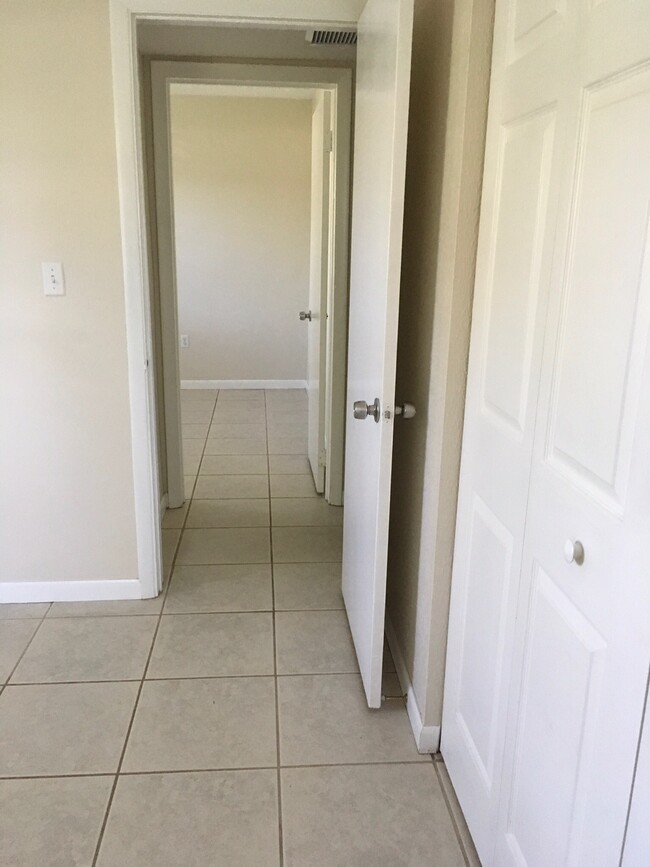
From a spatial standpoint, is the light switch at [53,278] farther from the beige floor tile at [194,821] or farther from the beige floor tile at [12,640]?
the beige floor tile at [194,821]

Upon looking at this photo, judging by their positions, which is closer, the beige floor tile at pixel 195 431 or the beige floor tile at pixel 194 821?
the beige floor tile at pixel 194 821

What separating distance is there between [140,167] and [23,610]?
161cm

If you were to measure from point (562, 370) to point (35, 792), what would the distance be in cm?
157

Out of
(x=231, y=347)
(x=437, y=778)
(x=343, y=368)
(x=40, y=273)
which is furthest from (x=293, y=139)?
(x=437, y=778)

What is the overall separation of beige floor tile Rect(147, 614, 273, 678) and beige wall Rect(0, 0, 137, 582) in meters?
0.35

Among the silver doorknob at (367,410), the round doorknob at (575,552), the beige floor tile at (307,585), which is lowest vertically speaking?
the beige floor tile at (307,585)

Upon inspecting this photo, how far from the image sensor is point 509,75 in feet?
4.36

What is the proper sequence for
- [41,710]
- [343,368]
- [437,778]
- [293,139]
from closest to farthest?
[437,778]
[41,710]
[343,368]
[293,139]

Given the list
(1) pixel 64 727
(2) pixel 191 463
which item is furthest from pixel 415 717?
(2) pixel 191 463

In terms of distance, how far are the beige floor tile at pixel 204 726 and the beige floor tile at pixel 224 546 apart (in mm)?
811

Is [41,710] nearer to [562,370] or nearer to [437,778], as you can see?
[437,778]

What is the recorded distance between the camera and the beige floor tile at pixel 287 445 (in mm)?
4352

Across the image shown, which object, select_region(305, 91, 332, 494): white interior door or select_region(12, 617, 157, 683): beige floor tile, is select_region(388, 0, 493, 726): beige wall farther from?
select_region(305, 91, 332, 494): white interior door

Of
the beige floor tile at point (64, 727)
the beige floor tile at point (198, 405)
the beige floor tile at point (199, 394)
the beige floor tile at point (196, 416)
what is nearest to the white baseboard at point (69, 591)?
the beige floor tile at point (64, 727)
